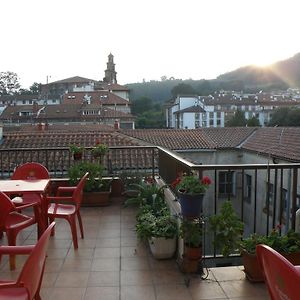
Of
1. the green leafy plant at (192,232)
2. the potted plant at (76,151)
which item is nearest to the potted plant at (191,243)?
the green leafy plant at (192,232)

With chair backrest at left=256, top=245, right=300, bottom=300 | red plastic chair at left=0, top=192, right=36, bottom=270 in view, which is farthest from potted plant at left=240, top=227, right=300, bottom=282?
red plastic chair at left=0, top=192, right=36, bottom=270

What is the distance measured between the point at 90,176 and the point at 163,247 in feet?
9.08

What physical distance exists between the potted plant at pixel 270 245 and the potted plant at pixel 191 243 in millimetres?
380

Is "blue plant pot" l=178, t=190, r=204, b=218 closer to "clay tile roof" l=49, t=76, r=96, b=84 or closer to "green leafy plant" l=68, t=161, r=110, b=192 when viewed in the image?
"green leafy plant" l=68, t=161, r=110, b=192

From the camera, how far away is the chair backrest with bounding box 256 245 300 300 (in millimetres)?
1344

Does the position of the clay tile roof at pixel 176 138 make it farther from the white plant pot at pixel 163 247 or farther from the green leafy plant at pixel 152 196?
the white plant pot at pixel 163 247

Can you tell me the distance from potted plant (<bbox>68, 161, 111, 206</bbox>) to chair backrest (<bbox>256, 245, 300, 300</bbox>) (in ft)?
14.8

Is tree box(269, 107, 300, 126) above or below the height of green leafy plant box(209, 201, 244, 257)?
below

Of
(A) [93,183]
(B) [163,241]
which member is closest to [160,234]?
(B) [163,241]

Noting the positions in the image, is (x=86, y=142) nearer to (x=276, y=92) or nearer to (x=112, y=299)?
(x=112, y=299)

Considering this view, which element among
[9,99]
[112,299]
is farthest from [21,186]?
[9,99]

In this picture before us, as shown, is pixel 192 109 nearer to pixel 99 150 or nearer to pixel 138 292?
pixel 99 150

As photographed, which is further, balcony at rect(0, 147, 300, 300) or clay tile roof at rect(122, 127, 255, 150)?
clay tile roof at rect(122, 127, 255, 150)

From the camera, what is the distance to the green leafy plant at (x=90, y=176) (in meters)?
6.02
